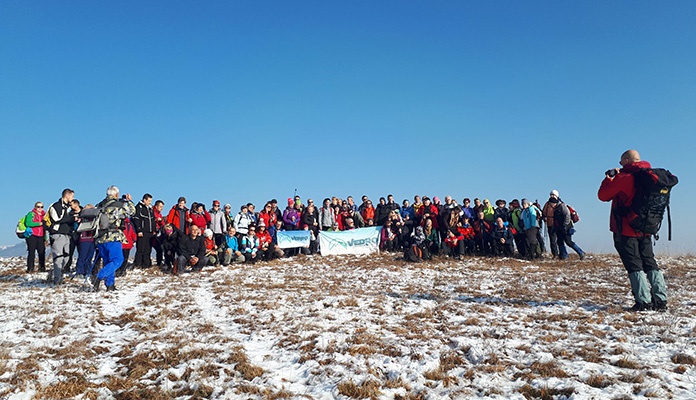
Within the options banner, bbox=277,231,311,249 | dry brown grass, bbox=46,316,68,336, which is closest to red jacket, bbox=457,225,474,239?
banner, bbox=277,231,311,249

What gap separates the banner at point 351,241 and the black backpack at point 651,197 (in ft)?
40.8

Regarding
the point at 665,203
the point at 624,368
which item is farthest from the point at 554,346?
the point at 665,203

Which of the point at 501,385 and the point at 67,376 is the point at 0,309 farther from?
the point at 501,385

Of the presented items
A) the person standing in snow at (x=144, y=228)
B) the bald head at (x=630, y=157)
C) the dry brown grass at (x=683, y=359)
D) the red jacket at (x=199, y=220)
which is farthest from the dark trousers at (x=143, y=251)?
the dry brown grass at (x=683, y=359)

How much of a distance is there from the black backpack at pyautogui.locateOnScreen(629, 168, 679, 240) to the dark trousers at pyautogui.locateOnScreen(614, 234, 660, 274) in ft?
0.77

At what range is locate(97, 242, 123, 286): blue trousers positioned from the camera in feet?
30.8

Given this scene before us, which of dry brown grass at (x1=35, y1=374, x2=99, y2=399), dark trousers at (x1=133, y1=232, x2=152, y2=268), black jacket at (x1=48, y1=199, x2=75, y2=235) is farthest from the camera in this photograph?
dark trousers at (x1=133, y1=232, x2=152, y2=268)

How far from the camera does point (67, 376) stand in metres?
4.79

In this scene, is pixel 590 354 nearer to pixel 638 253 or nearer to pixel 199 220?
pixel 638 253

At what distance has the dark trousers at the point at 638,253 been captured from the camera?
23.3ft

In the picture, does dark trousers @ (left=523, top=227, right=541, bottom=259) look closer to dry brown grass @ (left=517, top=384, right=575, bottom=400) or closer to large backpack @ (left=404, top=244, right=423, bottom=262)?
large backpack @ (left=404, top=244, right=423, bottom=262)

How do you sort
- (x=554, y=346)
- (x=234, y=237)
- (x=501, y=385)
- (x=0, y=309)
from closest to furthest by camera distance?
(x=501, y=385), (x=554, y=346), (x=0, y=309), (x=234, y=237)

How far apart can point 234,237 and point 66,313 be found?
849cm

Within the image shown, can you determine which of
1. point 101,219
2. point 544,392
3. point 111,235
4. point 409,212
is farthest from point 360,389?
point 409,212
